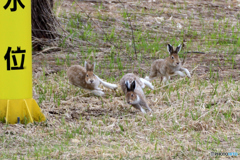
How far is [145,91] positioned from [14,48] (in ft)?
8.26

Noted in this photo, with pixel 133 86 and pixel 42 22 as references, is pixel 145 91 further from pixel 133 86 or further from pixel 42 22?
pixel 42 22

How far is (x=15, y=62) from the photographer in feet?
17.7

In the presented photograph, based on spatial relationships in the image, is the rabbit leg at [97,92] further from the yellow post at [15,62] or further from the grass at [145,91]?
the yellow post at [15,62]

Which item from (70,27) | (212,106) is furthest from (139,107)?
(70,27)

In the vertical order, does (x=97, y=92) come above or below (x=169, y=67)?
below

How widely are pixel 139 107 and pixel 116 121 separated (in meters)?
0.60

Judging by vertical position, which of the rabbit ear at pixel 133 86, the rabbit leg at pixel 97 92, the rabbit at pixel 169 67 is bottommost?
the rabbit leg at pixel 97 92

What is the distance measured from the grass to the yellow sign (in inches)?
19.4

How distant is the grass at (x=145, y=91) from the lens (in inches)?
183

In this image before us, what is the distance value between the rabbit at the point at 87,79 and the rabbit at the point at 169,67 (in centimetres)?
103

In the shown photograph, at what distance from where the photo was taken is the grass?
4.65 metres

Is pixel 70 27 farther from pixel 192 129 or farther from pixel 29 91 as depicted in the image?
pixel 192 129

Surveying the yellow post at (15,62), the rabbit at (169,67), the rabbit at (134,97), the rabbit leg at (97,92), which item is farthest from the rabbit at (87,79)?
the yellow post at (15,62)

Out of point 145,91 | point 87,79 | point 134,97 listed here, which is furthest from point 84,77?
point 134,97
